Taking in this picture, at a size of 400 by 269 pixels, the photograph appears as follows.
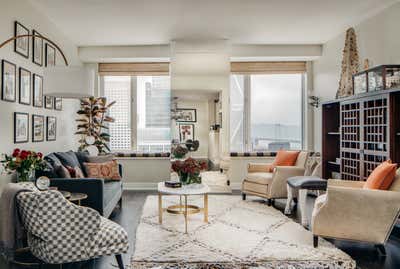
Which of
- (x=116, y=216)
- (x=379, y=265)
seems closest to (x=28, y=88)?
(x=116, y=216)

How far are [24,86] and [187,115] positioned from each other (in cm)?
294

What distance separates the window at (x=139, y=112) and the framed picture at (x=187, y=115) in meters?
0.85

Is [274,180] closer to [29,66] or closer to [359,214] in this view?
[359,214]

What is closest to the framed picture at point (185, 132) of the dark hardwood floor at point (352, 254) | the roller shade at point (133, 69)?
the roller shade at point (133, 69)

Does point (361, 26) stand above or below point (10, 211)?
above

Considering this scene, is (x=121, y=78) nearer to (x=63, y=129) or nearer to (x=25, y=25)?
(x=63, y=129)

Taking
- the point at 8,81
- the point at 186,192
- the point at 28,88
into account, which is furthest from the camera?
the point at 28,88

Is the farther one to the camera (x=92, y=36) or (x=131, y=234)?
(x=92, y=36)

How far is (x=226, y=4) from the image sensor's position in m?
4.68

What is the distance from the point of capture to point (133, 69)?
7441 millimetres

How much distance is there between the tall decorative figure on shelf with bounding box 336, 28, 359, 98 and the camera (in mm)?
5531

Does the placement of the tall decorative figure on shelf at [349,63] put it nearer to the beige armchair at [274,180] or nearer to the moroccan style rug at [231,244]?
the beige armchair at [274,180]

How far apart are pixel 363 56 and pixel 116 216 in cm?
421

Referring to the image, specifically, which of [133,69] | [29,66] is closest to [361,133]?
[29,66]
